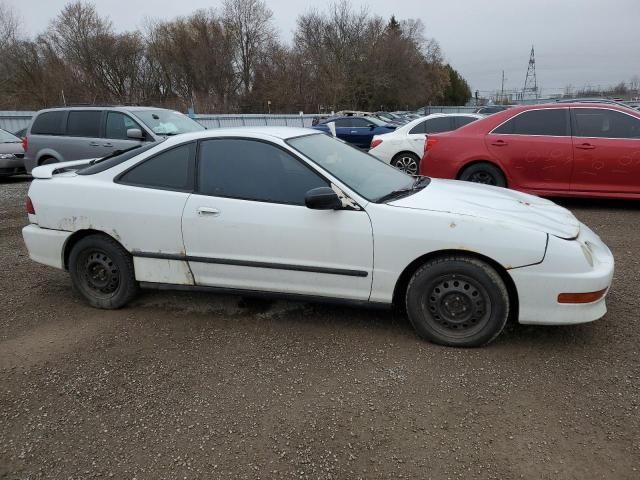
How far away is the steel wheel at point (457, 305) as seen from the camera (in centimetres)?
305

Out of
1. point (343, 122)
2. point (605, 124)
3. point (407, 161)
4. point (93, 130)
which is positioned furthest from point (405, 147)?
point (343, 122)

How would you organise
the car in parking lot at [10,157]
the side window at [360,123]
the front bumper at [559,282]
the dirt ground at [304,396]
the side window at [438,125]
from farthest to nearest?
1. the side window at [360,123]
2. the car in parking lot at [10,157]
3. the side window at [438,125]
4. the front bumper at [559,282]
5. the dirt ground at [304,396]

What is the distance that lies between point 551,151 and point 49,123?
8.71 meters

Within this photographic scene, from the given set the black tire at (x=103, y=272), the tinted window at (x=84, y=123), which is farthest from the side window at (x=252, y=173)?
the tinted window at (x=84, y=123)

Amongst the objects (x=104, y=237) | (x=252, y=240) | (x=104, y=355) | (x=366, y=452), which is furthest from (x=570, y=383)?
(x=104, y=237)

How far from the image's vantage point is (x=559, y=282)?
2.90m

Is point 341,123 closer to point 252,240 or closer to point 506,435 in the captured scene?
point 252,240

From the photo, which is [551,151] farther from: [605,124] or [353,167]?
[353,167]

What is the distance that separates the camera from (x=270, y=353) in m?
3.19

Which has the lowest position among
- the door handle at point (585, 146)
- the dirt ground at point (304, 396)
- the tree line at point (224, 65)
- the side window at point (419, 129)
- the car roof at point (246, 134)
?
the dirt ground at point (304, 396)

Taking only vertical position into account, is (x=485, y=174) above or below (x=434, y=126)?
below

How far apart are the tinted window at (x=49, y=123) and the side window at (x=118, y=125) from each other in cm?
118

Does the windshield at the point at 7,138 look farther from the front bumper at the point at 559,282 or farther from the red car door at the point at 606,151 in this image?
the front bumper at the point at 559,282

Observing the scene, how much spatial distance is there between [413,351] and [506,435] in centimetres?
86
